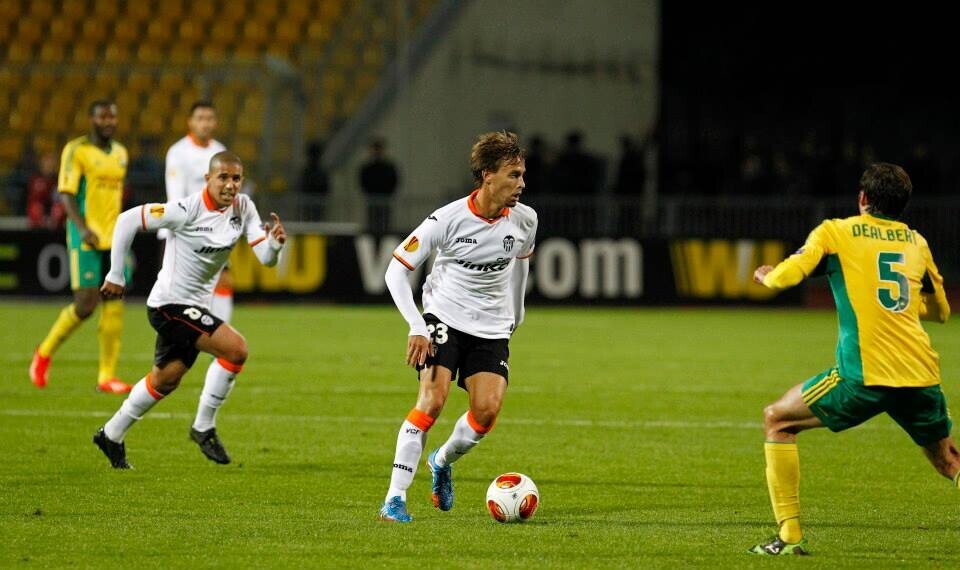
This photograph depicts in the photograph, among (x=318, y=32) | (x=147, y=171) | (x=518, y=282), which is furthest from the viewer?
(x=318, y=32)

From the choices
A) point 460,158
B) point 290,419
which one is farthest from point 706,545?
point 460,158

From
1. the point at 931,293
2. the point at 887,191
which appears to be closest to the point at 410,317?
the point at 887,191

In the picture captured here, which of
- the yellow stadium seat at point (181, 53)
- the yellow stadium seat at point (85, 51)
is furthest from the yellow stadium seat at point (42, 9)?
the yellow stadium seat at point (181, 53)

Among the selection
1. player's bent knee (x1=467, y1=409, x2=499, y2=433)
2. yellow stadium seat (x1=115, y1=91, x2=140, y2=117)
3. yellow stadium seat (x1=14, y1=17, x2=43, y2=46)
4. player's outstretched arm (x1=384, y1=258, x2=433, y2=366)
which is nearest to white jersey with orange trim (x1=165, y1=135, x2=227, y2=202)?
player's outstretched arm (x1=384, y1=258, x2=433, y2=366)

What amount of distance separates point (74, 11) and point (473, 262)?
76.1 feet

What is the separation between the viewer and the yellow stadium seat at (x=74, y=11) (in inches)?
1134

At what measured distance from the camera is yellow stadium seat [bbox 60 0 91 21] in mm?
28798

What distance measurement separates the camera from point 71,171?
12516mm

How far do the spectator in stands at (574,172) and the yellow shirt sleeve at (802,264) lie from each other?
55.3ft

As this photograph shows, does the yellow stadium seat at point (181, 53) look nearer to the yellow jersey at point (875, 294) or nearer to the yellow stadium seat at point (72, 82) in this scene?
the yellow stadium seat at point (72, 82)

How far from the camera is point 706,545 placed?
22.0ft

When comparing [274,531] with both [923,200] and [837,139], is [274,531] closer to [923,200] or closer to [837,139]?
[923,200]

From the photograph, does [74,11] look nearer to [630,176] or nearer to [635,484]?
[630,176]

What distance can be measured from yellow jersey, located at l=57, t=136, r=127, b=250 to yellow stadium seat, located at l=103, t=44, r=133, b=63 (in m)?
15.6
